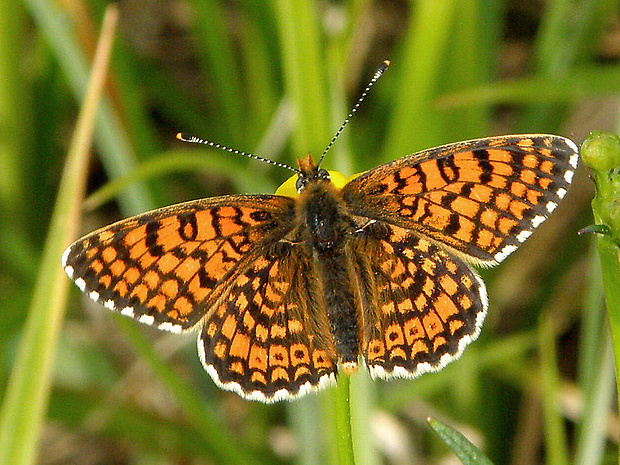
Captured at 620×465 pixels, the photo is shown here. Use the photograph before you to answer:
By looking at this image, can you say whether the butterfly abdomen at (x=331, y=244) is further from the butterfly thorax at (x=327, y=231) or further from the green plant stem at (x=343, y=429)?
the green plant stem at (x=343, y=429)

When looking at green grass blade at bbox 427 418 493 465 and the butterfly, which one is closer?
green grass blade at bbox 427 418 493 465

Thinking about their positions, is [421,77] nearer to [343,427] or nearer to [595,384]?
[595,384]

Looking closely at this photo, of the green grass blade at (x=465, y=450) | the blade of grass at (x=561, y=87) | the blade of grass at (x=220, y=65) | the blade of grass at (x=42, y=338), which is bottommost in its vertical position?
the green grass blade at (x=465, y=450)

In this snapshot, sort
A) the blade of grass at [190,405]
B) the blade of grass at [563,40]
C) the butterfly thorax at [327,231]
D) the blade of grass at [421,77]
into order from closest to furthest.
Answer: the butterfly thorax at [327,231]
the blade of grass at [190,405]
the blade of grass at [421,77]
the blade of grass at [563,40]

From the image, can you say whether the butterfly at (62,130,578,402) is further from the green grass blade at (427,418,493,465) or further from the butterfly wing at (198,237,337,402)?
the green grass blade at (427,418,493,465)

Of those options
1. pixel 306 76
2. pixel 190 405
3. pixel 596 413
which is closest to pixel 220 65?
pixel 306 76

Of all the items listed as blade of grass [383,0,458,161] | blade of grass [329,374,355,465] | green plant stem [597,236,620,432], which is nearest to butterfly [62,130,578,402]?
blade of grass [329,374,355,465]

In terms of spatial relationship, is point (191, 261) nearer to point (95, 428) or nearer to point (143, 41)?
point (95, 428)

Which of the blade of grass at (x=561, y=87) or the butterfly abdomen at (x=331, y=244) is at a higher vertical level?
the blade of grass at (x=561, y=87)

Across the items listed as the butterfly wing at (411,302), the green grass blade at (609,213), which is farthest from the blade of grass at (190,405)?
the green grass blade at (609,213)
